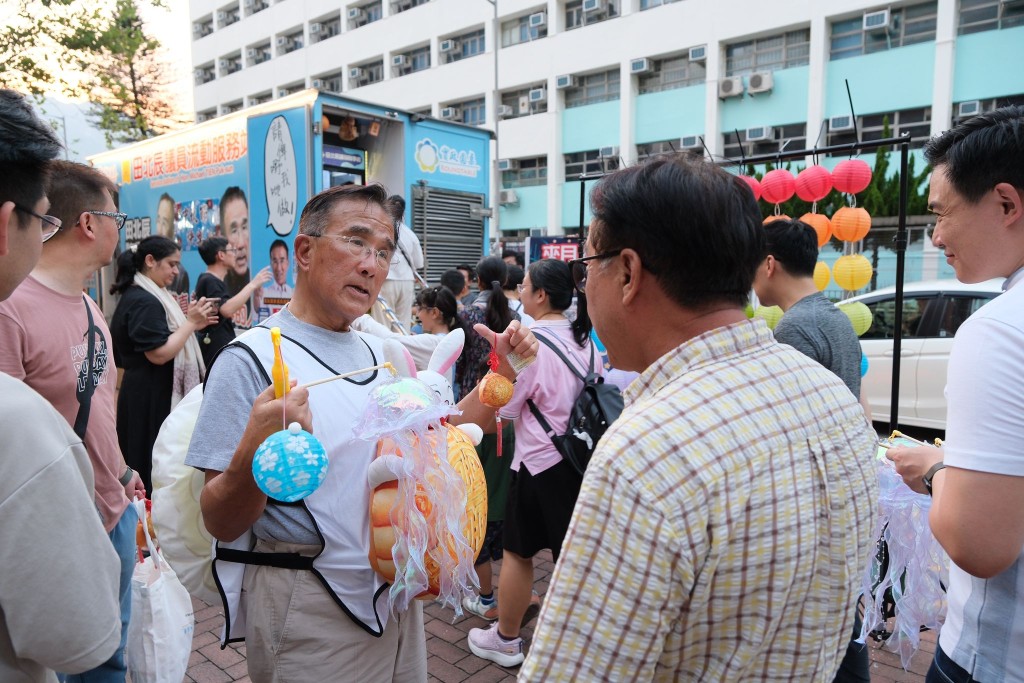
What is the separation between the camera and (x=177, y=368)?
425 centimetres

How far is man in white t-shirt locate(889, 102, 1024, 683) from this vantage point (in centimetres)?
125

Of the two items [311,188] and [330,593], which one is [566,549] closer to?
[330,593]

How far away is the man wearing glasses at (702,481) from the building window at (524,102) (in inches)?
1020

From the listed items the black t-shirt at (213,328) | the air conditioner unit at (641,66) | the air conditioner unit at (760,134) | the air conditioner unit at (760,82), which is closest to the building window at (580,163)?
the air conditioner unit at (641,66)

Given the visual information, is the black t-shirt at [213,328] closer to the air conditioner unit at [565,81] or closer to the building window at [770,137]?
the building window at [770,137]

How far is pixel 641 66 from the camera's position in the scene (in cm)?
2275

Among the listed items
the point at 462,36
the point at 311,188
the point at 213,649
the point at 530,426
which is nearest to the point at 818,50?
the point at 462,36

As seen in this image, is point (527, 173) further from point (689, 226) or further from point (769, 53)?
point (689, 226)

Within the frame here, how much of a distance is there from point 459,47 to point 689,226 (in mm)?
29938

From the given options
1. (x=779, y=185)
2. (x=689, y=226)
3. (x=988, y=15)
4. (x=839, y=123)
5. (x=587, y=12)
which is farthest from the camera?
(x=587, y=12)

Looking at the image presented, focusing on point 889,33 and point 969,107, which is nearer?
point 969,107

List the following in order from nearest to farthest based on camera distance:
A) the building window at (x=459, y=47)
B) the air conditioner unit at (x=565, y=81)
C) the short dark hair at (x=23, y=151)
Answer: the short dark hair at (x=23, y=151) → the air conditioner unit at (x=565, y=81) → the building window at (x=459, y=47)

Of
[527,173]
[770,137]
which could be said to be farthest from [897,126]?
[527,173]

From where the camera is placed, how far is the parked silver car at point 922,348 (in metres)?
6.77
